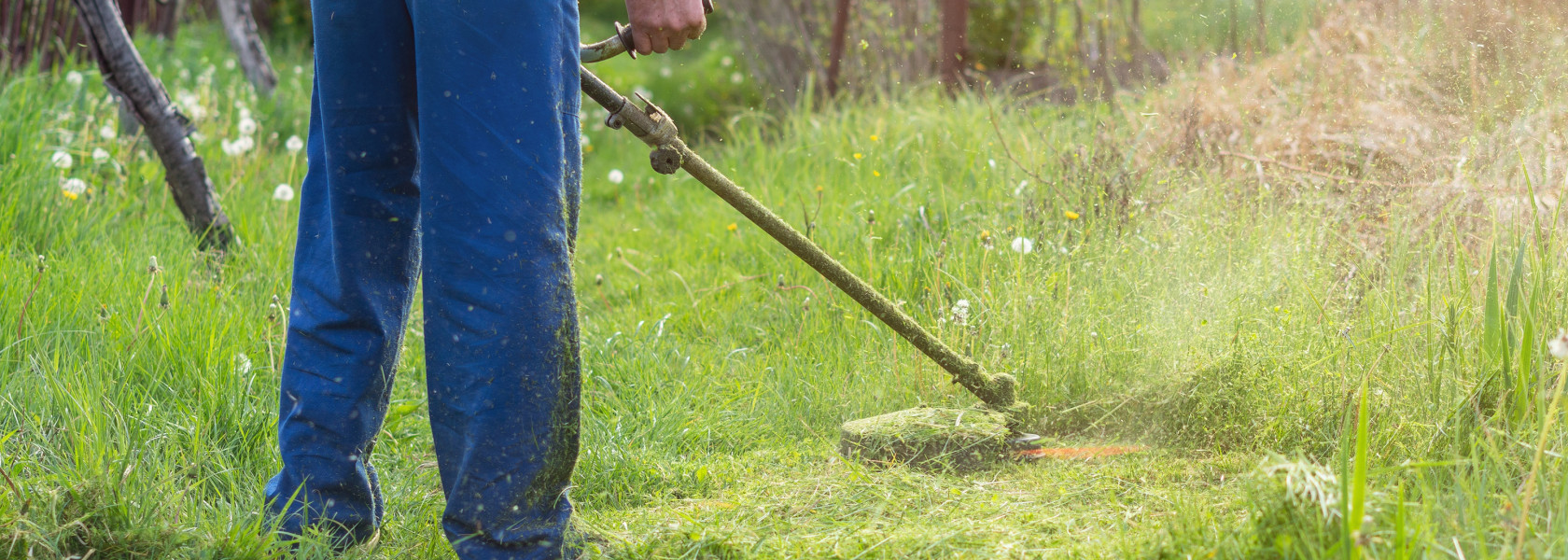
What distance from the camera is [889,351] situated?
278 centimetres

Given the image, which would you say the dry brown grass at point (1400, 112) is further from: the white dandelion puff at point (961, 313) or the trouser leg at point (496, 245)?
the trouser leg at point (496, 245)

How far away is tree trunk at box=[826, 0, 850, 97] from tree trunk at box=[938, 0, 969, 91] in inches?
19.3

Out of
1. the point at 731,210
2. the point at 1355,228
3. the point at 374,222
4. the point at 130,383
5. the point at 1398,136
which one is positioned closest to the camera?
the point at 374,222

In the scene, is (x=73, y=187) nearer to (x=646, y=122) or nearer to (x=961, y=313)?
(x=646, y=122)

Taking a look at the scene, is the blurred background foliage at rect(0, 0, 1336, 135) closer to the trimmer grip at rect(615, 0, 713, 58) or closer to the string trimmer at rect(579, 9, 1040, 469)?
the string trimmer at rect(579, 9, 1040, 469)

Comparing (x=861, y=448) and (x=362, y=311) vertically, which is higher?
(x=362, y=311)

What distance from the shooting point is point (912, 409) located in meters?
2.43

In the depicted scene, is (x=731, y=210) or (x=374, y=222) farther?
(x=731, y=210)

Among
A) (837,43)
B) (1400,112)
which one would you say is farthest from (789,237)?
(837,43)

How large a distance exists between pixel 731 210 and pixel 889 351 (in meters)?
1.76

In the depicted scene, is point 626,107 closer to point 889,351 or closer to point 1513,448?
point 889,351

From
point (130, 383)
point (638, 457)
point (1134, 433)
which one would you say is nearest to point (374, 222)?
point (638, 457)

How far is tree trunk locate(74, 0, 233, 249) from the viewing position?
3463mm

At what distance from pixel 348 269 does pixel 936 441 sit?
1.13 m
